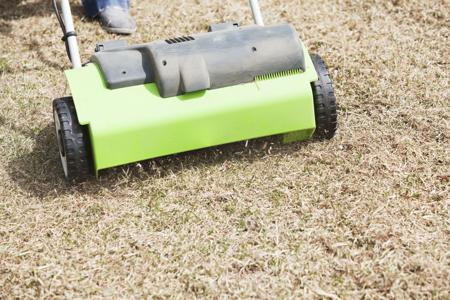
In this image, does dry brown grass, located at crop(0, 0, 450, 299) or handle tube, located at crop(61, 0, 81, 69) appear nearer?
dry brown grass, located at crop(0, 0, 450, 299)

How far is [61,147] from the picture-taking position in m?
2.03

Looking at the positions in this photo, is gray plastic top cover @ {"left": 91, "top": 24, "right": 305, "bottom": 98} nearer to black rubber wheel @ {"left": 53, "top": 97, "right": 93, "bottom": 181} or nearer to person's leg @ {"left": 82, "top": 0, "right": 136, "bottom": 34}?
black rubber wheel @ {"left": 53, "top": 97, "right": 93, "bottom": 181}

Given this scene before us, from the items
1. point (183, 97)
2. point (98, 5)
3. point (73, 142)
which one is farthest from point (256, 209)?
point (98, 5)

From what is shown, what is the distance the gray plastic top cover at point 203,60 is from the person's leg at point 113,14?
0.95 m

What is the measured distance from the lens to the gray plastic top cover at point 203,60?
188 cm

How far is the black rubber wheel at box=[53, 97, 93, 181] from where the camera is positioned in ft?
6.15

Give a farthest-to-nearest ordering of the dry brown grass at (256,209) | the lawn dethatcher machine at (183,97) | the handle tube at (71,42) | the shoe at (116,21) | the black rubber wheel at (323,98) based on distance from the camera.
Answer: the shoe at (116,21), the handle tube at (71,42), the black rubber wheel at (323,98), the lawn dethatcher machine at (183,97), the dry brown grass at (256,209)

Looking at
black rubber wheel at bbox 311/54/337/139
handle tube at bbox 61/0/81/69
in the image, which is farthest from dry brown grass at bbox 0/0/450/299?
handle tube at bbox 61/0/81/69

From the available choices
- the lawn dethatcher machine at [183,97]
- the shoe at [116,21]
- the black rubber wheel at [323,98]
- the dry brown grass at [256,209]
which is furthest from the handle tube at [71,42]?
the black rubber wheel at [323,98]

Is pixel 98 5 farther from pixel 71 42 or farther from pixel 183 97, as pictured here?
pixel 183 97

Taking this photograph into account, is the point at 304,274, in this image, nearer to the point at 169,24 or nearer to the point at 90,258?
the point at 90,258

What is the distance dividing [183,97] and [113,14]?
118cm

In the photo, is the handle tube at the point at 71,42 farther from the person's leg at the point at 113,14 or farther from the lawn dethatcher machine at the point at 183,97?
the person's leg at the point at 113,14

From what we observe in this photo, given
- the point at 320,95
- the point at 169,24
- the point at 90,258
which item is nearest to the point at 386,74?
the point at 320,95
